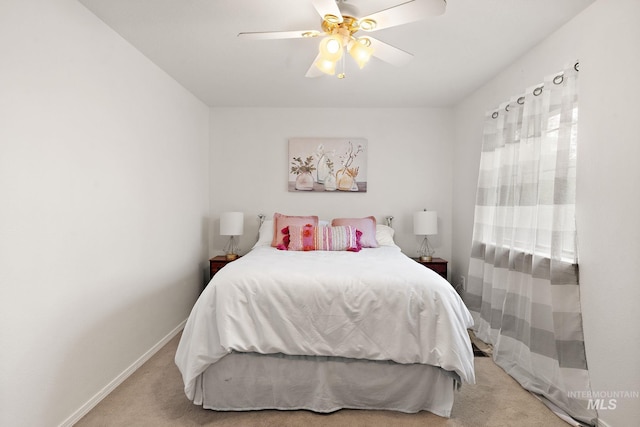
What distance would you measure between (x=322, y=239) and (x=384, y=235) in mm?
849

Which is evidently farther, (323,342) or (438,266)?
(438,266)

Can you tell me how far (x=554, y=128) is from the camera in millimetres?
2336

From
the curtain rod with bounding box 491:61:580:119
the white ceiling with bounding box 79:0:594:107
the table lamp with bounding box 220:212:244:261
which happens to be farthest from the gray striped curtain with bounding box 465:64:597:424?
the table lamp with bounding box 220:212:244:261

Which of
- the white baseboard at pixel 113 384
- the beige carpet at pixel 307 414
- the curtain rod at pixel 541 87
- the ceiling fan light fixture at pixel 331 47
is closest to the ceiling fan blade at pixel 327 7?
the ceiling fan light fixture at pixel 331 47

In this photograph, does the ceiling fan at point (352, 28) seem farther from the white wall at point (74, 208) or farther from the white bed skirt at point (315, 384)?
the white bed skirt at point (315, 384)

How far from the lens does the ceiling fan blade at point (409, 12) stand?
157cm

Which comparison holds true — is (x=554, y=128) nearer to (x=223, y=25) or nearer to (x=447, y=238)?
(x=447, y=238)

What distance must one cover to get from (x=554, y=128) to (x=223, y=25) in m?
2.37

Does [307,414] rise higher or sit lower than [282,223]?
lower

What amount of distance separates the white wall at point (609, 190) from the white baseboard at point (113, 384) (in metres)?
2.95

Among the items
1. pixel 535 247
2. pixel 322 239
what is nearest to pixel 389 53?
pixel 535 247

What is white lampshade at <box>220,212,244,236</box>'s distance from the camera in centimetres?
389

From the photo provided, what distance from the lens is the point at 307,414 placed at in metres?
2.03

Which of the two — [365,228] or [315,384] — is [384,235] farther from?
[315,384]
